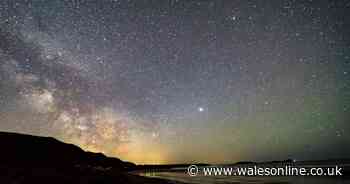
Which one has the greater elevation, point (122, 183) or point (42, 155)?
point (122, 183)

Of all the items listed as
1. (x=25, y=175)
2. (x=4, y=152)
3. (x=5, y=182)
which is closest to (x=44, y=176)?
(x=25, y=175)

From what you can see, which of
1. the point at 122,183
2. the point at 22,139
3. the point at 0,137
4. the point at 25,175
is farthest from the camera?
the point at 22,139

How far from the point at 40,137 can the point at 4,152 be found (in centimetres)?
4869

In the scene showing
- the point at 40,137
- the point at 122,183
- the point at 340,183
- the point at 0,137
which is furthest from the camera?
the point at 40,137

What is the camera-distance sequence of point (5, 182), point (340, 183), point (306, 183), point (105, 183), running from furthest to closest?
1. point (306, 183)
2. point (340, 183)
3. point (105, 183)
4. point (5, 182)

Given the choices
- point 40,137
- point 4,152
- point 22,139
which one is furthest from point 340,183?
point 40,137

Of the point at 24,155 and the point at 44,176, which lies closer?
the point at 44,176

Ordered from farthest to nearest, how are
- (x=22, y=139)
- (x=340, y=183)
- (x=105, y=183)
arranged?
(x=22, y=139)
(x=340, y=183)
(x=105, y=183)

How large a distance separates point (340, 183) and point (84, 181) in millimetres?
27460

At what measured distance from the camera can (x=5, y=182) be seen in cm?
1393

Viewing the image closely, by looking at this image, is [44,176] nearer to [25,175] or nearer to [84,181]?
[25,175]

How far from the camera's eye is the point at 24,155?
269 ft

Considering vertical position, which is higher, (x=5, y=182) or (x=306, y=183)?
(x=5, y=182)

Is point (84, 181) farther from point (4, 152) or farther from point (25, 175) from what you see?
point (4, 152)
